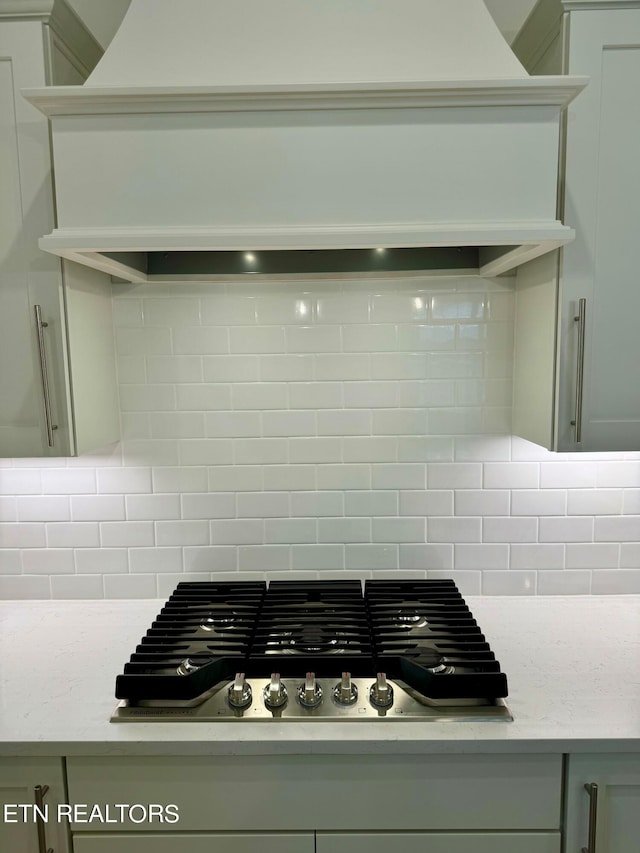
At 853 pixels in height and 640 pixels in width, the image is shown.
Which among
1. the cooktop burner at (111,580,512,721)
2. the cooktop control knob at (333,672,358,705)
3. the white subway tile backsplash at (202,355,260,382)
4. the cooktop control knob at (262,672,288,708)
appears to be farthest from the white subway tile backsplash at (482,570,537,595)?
the white subway tile backsplash at (202,355,260,382)

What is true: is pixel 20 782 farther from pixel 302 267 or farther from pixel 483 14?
pixel 483 14

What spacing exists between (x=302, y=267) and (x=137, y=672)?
1.17 metres

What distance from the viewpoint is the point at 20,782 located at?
48.3 inches

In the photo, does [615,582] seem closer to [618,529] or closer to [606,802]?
[618,529]

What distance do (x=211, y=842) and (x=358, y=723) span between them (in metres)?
0.41

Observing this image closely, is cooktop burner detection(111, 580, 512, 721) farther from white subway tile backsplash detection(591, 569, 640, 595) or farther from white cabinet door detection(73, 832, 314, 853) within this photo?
white subway tile backsplash detection(591, 569, 640, 595)

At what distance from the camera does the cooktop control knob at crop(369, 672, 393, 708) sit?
1.25 meters

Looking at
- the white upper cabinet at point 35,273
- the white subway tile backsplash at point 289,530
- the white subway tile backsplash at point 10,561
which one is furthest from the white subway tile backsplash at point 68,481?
the white subway tile backsplash at point 289,530

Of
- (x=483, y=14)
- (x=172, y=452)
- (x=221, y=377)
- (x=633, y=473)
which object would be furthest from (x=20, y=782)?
(x=483, y=14)

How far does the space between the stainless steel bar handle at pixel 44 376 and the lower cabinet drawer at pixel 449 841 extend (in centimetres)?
113

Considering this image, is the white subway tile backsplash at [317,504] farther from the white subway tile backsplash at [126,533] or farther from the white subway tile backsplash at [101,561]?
the white subway tile backsplash at [101,561]

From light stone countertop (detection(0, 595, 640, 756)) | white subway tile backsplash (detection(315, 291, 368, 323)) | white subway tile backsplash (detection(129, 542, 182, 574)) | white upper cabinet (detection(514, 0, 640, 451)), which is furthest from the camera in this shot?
white subway tile backsplash (detection(129, 542, 182, 574))

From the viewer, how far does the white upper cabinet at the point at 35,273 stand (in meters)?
1.33

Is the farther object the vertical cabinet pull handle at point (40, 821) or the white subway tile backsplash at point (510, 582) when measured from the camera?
the white subway tile backsplash at point (510, 582)
